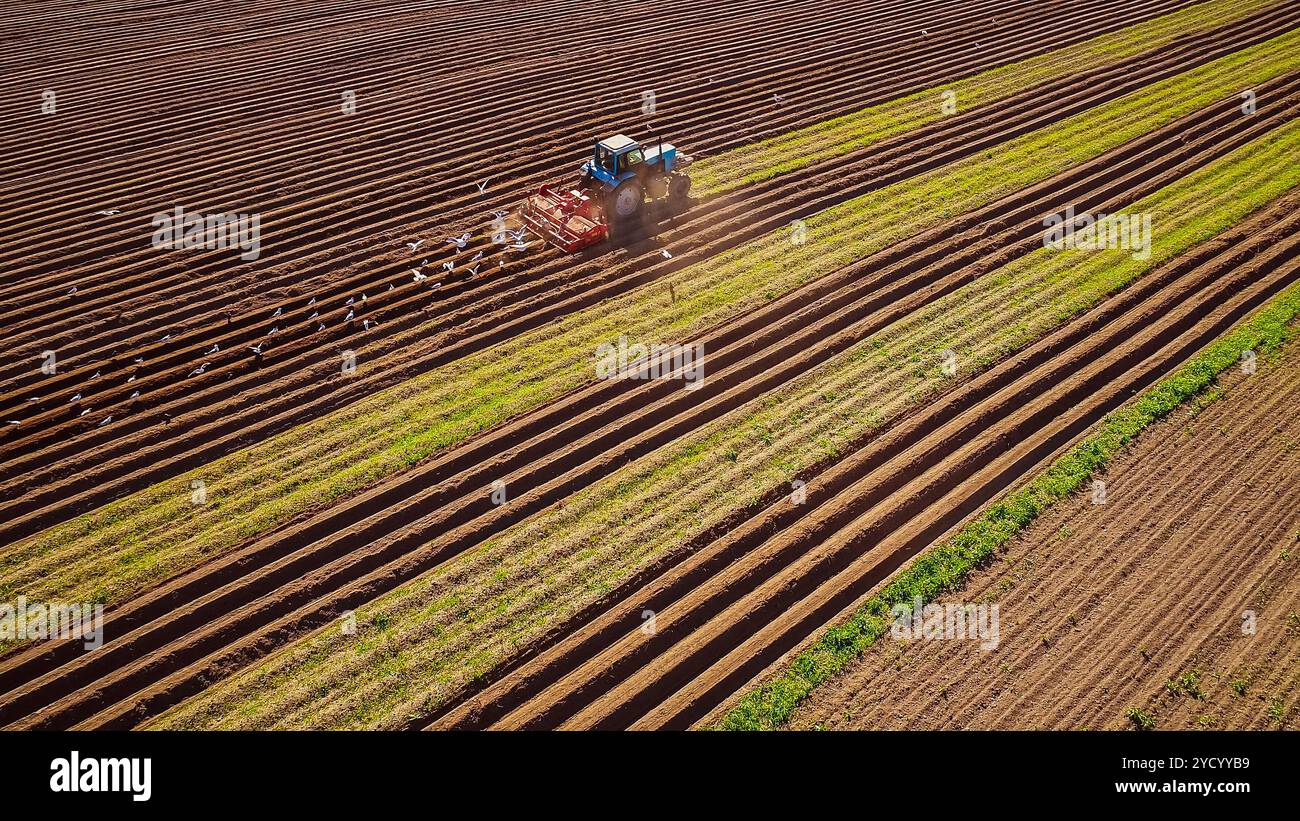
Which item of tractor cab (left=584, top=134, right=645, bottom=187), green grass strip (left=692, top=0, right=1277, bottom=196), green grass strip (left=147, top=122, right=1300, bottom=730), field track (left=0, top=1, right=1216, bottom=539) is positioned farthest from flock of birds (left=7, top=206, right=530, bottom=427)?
green grass strip (left=147, top=122, right=1300, bottom=730)

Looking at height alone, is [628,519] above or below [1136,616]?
above

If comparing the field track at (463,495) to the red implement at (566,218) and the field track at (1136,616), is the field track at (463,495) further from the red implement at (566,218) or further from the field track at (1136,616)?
the red implement at (566,218)

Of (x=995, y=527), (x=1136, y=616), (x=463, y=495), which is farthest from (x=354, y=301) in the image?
(x=1136, y=616)

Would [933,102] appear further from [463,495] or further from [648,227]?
[463,495]

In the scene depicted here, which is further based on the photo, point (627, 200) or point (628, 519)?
point (627, 200)
